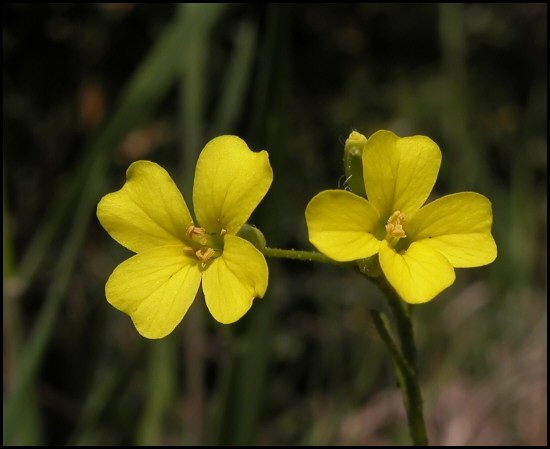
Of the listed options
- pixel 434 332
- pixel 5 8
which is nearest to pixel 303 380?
pixel 434 332

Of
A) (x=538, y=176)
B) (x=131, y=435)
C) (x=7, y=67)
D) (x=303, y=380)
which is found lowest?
(x=131, y=435)

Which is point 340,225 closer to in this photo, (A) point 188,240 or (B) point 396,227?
(B) point 396,227

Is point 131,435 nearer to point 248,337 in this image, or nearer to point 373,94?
point 248,337

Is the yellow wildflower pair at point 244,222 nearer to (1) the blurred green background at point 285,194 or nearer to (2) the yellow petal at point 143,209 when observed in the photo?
(2) the yellow petal at point 143,209

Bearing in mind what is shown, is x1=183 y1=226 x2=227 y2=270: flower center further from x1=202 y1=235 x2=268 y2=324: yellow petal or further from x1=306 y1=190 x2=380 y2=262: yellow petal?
x1=306 y1=190 x2=380 y2=262: yellow petal

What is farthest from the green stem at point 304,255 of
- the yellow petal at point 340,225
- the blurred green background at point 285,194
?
the blurred green background at point 285,194

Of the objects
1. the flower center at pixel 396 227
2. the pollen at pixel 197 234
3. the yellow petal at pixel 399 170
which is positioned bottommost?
the pollen at pixel 197 234
